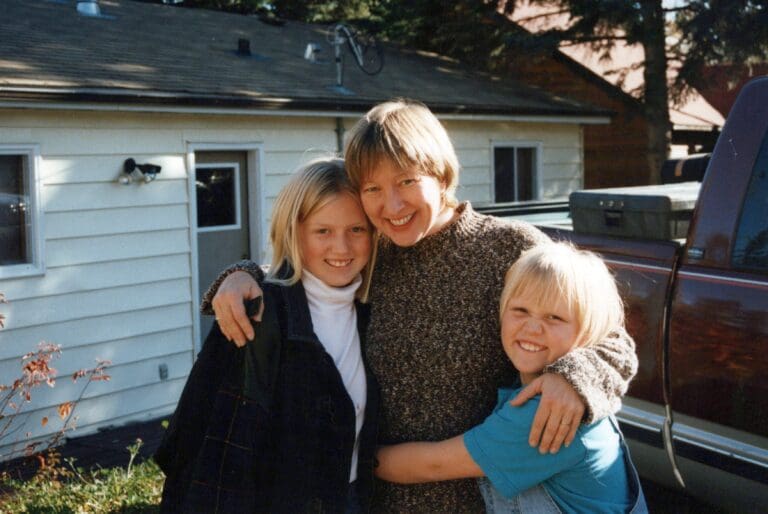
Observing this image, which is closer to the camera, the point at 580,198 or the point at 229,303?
the point at 229,303

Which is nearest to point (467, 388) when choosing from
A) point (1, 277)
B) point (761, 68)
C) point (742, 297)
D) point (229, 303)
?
point (229, 303)

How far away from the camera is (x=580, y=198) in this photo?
13.7 feet

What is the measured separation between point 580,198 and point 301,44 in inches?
394

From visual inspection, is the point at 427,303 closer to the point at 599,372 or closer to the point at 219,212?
the point at 599,372

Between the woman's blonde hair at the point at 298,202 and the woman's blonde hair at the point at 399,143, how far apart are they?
0.06 m

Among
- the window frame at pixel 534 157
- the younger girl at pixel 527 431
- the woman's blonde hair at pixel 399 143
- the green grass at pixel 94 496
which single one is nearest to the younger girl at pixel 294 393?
the woman's blonde hair at pixel 399 143

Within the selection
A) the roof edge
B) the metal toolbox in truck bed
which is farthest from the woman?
the roof edge

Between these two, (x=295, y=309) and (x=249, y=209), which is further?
(x=249, y=209)

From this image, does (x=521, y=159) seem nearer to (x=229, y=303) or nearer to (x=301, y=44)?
(x=301, y=44)

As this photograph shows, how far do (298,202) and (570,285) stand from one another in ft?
2.38

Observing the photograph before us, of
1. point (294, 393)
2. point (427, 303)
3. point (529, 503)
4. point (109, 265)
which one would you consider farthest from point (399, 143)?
point (109, 265)

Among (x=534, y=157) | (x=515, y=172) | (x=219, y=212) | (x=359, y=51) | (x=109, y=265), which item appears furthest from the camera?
(x=534, y=157)

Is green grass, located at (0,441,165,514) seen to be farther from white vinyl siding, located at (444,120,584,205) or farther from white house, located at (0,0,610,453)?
white vinyl siding, located at (444,120,584,205)

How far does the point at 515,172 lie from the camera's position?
13.3 meters
